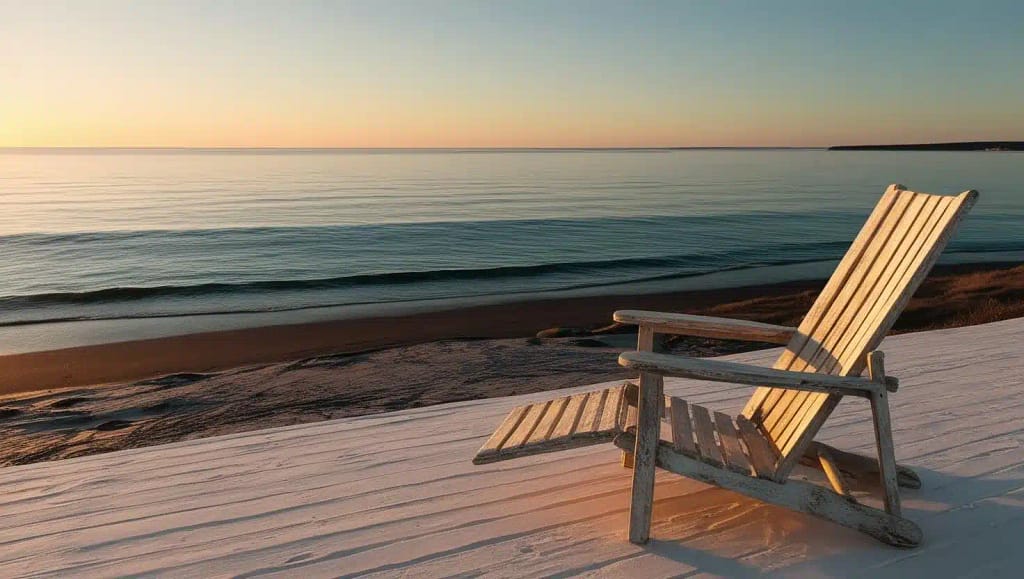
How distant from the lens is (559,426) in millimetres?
2562

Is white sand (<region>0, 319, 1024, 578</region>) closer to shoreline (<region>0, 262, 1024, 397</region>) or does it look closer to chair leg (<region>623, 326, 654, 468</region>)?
chair leg (<region>623, 326, 654, 468</region>)

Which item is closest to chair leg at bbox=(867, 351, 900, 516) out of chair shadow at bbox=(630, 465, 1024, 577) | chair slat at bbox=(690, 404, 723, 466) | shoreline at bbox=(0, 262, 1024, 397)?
chair shadow at bbox=(630, 465, 1024, 577)

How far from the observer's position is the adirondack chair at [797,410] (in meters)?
2.39

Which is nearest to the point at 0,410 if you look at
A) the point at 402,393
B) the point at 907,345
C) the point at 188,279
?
the point at 402,393

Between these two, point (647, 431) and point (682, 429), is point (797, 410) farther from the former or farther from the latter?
point (647, 431)

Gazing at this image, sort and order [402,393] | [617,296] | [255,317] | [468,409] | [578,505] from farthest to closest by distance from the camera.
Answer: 1. [617,296]
2. [255,317]
3. [402,393]
4. [468,409]
5. [578,505]

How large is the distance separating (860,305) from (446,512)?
65.9 inches

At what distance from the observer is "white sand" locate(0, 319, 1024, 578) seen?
2.45m

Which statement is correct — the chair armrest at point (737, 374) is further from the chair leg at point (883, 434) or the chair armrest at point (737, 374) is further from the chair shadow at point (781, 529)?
the chair shadow at point (781, 529)

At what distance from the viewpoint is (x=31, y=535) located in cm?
272

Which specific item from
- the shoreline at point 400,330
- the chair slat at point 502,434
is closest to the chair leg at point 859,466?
the chair slat at point 502,434

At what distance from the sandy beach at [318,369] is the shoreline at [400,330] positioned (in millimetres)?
28

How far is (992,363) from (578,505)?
3.62 metres

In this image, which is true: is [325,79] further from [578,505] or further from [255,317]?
[578,505]
